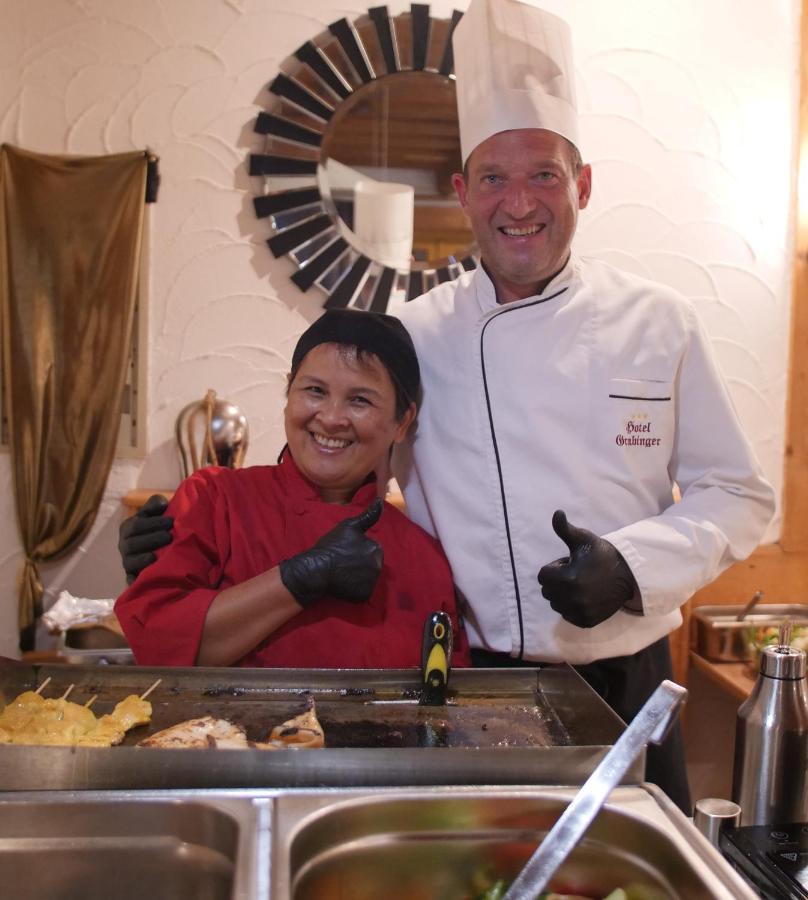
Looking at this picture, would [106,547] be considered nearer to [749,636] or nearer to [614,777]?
[749,636]

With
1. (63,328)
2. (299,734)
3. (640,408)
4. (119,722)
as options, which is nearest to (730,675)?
(640,408)

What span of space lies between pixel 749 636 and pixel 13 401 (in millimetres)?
2818

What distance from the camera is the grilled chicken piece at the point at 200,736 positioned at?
43.2 inches

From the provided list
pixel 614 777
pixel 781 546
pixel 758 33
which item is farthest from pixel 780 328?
Result: pixel 614 777

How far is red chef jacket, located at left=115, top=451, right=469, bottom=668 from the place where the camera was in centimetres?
146

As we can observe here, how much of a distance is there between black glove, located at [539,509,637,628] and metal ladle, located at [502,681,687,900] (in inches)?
20.8

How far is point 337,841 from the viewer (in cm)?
91

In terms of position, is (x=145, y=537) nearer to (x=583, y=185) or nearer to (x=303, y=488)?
(x=303, y=488)

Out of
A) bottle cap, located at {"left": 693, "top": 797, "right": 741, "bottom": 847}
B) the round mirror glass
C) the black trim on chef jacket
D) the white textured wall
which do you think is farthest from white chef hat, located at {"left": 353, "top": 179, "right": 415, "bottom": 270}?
bottle cap, located at {"left": 693, "top": 797, "right": 741, "bottom": 847}

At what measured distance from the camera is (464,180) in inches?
73.0

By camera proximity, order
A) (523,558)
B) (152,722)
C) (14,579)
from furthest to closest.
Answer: (14,579)
(523,558)
(152,722)

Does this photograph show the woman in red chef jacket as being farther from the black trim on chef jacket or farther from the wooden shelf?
the wooden shelf

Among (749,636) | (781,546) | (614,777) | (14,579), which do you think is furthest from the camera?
(781,546)

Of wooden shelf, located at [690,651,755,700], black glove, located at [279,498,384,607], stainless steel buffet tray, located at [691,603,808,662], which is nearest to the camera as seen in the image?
black glove, located at [279,498,384,607]
